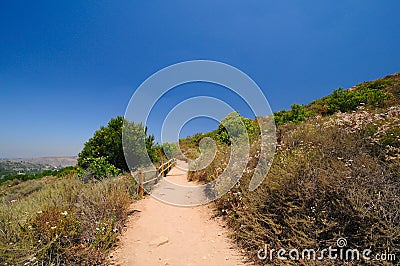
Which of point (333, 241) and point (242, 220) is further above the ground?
point (333, 241)

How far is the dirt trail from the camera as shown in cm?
374

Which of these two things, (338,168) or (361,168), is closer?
(361,168)

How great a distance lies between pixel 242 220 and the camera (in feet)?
14.6

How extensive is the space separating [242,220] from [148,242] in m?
2.08

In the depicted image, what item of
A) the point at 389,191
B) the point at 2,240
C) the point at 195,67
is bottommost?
the point at 2,240

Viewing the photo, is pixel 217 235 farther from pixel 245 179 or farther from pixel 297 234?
pixel 297 234

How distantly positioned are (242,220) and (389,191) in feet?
8.55

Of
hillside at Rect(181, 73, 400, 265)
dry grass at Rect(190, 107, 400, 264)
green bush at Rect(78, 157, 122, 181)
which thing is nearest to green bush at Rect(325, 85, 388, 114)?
hillside at Rect(181, 73, 400, 265)

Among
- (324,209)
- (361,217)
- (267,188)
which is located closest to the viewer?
(361,217)

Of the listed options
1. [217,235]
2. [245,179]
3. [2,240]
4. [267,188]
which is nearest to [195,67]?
[245,179]

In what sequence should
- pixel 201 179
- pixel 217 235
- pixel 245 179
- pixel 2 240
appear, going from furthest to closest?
pixel 201 179 < pixel 245 179 < pixel 217 235 < pixel 2 240

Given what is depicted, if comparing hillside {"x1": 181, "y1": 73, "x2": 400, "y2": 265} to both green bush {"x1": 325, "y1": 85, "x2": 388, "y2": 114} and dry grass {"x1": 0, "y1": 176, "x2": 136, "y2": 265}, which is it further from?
green bush {"x1": 325, "y1": 85, "x2": 388, "y2": 114}

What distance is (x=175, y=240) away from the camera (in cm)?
452

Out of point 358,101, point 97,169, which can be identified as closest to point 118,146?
point 97,169
